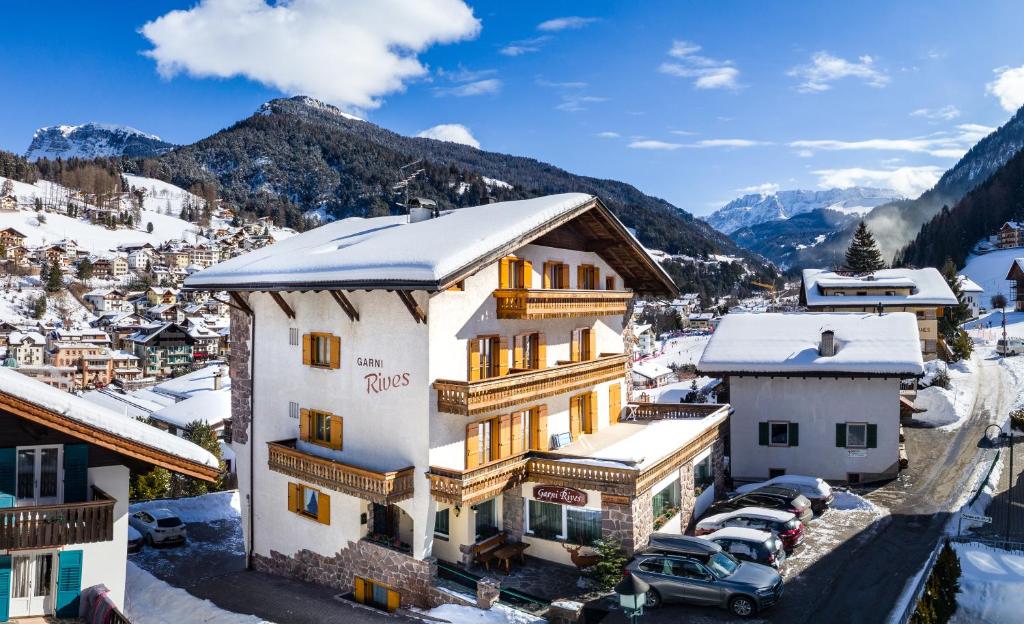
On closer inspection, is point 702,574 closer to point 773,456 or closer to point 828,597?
point 828,597

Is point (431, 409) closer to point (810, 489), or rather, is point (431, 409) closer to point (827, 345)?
point (810, 489)

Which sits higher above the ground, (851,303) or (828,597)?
(851,303)

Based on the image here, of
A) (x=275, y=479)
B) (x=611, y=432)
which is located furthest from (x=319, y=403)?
(x=611, y=432)

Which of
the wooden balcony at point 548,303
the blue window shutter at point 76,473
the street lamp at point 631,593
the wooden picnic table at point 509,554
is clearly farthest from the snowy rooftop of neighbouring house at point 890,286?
the blue window shutter at point 76,473

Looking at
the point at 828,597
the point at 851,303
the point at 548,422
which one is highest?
the point at 851,303

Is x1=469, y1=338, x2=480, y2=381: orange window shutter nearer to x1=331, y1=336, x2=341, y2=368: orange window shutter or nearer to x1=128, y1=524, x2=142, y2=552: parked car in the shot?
x1=331, y1=336, x2=341, y2=368: orange window shutter

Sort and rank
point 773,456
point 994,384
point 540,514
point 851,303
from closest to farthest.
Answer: point 540,514, point 773,456, point 994,384, point 851,303

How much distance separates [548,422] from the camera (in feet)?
83.4

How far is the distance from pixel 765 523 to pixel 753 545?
2.47 m

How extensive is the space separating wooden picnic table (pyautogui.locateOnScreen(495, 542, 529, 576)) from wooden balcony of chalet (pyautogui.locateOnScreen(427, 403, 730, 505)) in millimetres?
2022

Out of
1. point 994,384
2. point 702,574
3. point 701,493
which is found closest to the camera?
point 702,574

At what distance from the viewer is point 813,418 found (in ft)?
105

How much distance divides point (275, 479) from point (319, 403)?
3.77 m

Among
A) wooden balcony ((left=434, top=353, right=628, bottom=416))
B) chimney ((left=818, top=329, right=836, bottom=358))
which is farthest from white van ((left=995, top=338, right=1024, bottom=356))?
wooden balcony ((left=434, top=353, right=628, bottom=416))
